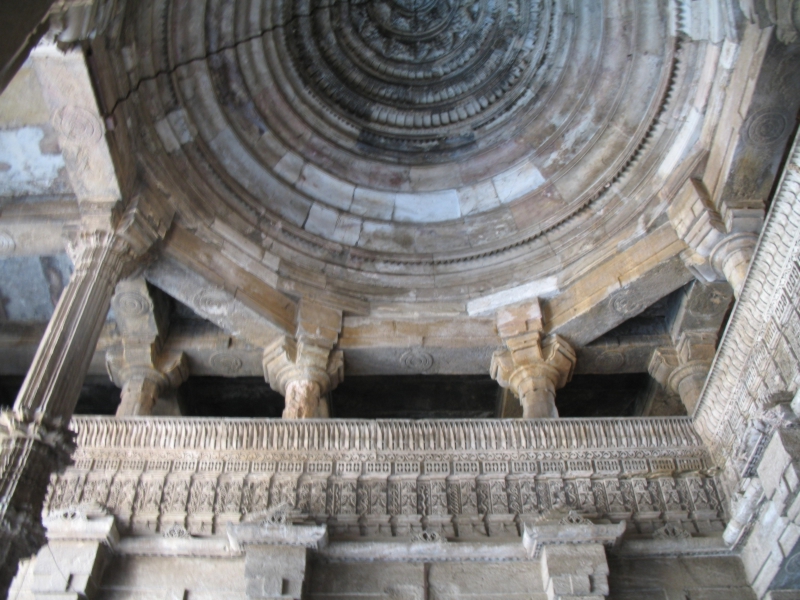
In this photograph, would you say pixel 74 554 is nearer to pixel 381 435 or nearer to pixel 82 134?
pixel 381 435

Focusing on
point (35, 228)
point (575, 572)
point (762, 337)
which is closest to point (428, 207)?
point (35, 228)

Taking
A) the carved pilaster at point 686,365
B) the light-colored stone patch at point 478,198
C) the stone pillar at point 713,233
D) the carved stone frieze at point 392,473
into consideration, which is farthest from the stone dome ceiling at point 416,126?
the carved stone frieze at point 392,473

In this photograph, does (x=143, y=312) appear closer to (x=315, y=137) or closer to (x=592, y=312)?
(x=315, y=137)

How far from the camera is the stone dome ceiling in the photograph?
7945 millimetres

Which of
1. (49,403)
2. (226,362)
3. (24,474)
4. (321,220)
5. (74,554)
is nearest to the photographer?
(24,474)

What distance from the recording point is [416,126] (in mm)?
9961

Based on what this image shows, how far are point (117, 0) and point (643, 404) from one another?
689cm

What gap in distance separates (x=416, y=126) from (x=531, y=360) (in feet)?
12.4

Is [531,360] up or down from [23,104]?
down

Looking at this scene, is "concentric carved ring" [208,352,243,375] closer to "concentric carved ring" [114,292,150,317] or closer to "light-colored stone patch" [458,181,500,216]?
"concentric carved ring" [114,292,150,317]

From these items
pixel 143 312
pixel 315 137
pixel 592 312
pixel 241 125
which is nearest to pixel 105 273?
pixel 143 312

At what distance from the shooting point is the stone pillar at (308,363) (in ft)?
24.6

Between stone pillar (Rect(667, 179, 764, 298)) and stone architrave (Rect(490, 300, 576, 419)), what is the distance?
1581 mm

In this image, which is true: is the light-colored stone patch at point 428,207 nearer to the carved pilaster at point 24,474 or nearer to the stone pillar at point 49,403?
the stone pillar at point 49,403
